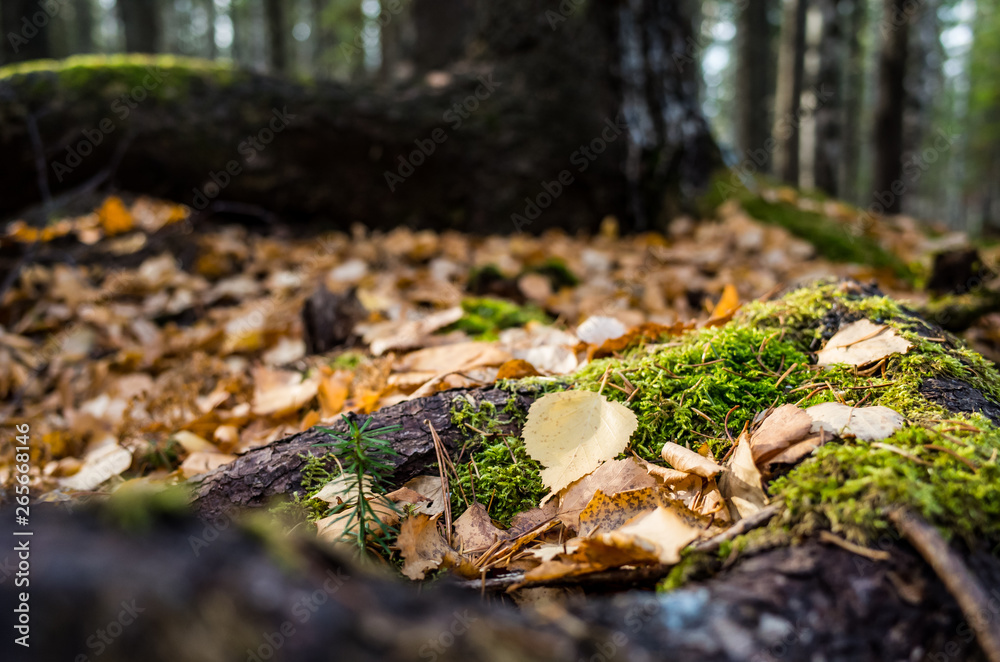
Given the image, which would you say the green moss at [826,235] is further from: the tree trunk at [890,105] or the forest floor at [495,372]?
the tree trunk at [890,105]

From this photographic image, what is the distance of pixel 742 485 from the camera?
0.97m

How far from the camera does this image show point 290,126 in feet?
13.2

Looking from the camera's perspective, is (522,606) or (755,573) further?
(522,606)

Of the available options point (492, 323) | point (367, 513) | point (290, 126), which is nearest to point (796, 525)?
point (367, 513)

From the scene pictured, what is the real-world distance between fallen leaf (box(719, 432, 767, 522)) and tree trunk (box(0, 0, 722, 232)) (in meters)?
3.43

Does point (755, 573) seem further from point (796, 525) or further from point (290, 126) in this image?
point (290, 126)

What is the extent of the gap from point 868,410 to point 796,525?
0.36 meters

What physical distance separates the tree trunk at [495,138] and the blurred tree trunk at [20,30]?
4.58 metres

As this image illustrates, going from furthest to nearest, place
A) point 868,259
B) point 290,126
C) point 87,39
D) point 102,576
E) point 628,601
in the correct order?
1. point 87,39
2. point 290,126
3. point 868,259
4. point 628,601
5. point 102,576

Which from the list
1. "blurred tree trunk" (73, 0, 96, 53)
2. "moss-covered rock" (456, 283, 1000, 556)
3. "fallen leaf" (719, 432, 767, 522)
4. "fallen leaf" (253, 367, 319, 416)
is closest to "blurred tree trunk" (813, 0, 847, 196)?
"moss-covered rock" (456, 283, 1000, 556)

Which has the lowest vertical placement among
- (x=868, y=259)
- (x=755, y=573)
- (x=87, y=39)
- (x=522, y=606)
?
(x=868, y=259)

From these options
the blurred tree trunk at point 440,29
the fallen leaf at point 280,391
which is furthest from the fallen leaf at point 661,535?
the blurred tree trunk at point 440,29

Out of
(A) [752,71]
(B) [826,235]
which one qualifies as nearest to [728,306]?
(B) [826,235]

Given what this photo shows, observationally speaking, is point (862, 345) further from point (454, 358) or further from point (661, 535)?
point (454, 358)
